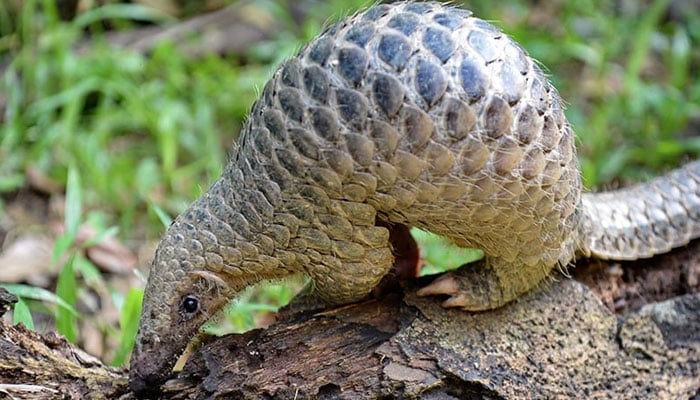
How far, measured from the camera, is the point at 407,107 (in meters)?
2.32

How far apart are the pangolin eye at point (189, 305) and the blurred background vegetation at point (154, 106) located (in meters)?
1.15

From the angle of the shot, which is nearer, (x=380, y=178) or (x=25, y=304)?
(x=380, y=178)

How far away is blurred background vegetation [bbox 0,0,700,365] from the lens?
15.3 feet

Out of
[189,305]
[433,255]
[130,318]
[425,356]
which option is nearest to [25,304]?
[130,318]

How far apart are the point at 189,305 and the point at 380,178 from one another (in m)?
0.79

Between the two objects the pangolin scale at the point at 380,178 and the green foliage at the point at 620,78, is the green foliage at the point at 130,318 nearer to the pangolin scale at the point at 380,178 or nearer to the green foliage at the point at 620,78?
the pangolin scale at the point at 380,178

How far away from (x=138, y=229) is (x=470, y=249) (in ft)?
9.36

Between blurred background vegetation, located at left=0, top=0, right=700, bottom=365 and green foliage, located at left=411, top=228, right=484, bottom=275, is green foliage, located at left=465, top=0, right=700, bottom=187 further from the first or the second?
green foliage, located at left=411, top=228, right=484, bottom=275

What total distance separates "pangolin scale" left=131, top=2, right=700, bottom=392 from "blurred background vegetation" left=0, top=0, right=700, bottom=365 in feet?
4.01

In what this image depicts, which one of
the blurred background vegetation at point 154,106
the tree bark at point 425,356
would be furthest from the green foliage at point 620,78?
the tree bark at point 425,356

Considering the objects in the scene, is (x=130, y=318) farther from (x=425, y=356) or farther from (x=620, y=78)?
(x=620, y=78)

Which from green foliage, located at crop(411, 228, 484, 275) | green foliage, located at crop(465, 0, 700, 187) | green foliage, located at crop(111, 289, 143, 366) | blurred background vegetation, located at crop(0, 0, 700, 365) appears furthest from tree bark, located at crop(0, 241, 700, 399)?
green foliage, located at crop(465, 0, 700, 187)

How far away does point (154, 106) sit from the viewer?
223 inches

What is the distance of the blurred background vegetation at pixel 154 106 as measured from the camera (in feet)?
15.3
